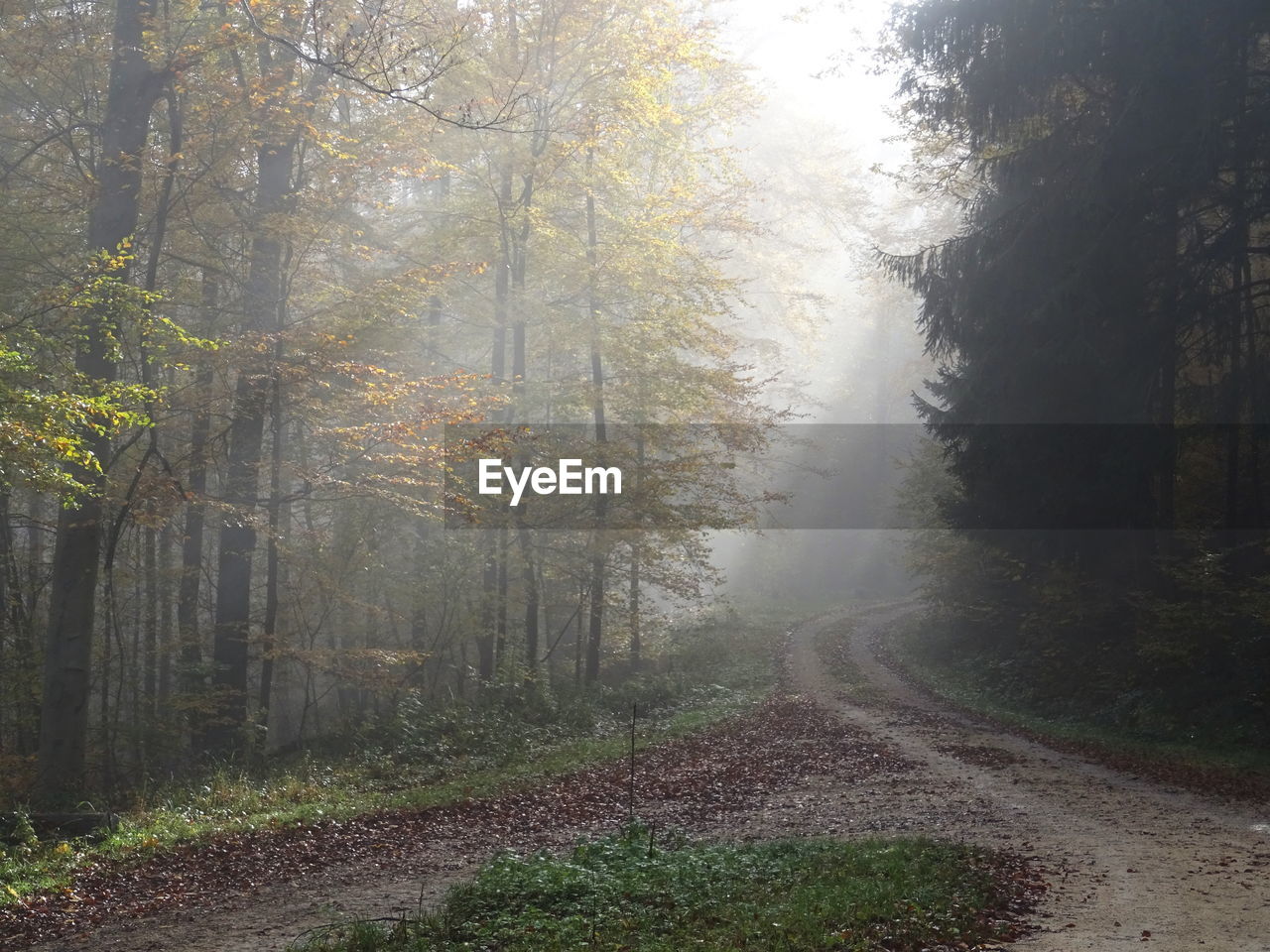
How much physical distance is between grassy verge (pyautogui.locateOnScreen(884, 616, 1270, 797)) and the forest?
0.12 metres

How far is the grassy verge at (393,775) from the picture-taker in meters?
9.59

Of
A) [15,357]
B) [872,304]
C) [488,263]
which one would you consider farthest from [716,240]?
[15,357]


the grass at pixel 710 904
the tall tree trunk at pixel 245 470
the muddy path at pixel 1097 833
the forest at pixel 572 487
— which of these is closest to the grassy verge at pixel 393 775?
the forest at pixel 572 487

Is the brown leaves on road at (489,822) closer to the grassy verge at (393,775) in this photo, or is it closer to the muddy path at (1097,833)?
the grassy verge at (393,775)

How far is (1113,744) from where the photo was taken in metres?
14.4

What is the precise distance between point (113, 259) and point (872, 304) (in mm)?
41640

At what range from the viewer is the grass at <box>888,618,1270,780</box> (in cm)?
1265

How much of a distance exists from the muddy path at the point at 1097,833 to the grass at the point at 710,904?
0.66 m

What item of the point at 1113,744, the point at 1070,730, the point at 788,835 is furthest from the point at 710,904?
the point at 1070,730

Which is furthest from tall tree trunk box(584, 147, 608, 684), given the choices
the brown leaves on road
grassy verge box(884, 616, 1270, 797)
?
grassy verge box(884, 616, 1270, 797)

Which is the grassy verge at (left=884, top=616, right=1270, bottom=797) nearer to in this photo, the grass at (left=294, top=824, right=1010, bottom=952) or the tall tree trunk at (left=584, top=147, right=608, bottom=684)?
the grass at (left=294, top=824, right=1010, bottom=952)

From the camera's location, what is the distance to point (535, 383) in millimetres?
20109

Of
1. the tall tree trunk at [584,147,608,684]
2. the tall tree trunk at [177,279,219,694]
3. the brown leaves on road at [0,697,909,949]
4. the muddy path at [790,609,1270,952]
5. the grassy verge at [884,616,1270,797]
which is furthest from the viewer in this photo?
the tall tree trunk at [584,147,608,684]

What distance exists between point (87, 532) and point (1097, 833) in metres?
12.4
